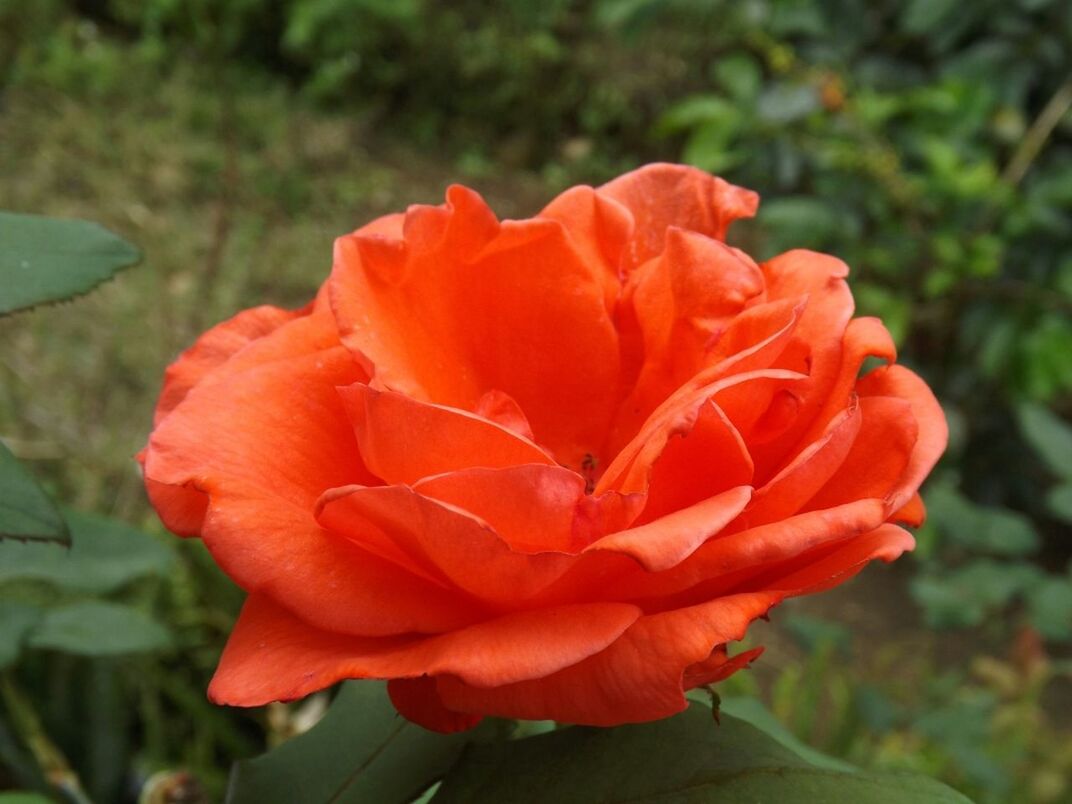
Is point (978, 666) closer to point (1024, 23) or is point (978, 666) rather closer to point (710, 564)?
point (710, 564)

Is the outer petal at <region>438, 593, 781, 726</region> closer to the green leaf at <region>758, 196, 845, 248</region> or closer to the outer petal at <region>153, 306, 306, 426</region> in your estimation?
the outer petal at <region>153, 306, 306, 426</region>

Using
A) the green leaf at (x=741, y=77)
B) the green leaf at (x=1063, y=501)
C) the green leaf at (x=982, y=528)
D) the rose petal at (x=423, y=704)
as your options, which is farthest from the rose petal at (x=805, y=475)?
the green leaf at (x=741, y=77)

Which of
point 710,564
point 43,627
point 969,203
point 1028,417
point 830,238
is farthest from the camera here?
point 830,238

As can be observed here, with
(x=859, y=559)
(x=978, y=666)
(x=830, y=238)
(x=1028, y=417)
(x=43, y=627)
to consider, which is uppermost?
(x=859, y=559)

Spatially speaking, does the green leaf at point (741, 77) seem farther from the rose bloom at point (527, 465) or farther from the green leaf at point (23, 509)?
the green leaf at point (23, 509)

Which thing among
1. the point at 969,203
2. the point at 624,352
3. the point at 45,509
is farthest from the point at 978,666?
the point at 45,509

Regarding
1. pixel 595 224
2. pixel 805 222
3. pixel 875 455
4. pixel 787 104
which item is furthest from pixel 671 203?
pixel 787 104
